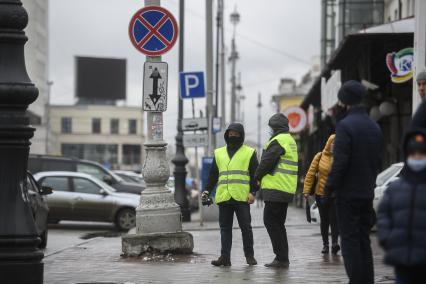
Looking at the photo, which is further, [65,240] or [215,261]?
[65,240]

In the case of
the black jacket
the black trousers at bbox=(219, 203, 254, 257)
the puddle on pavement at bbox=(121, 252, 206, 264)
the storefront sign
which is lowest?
the puddle on pavement at bbox=(121, 252, 206, 264)

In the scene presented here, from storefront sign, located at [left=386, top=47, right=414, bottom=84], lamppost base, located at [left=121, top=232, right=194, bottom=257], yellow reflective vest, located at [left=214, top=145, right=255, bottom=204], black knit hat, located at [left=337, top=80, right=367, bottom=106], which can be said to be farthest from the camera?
storefront sign, located at [left=386, top=47, right=414, bottom=84]

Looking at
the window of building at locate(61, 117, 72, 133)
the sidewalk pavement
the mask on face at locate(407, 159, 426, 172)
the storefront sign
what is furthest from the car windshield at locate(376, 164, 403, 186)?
the window of building at locate(61, 117, 72, 133)

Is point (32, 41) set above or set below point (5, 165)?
above

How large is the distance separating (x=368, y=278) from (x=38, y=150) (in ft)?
339

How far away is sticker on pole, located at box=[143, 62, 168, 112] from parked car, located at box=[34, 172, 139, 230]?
10.3 meters

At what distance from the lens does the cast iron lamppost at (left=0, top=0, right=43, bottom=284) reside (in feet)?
28.5

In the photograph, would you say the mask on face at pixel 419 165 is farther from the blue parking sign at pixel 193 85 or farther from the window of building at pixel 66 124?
the window of building at pixel 66 124

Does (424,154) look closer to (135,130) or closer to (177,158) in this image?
(177,158)

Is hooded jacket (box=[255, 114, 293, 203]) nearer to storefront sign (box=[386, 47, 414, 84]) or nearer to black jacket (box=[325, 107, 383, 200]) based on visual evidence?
black jacket (box=[325, 107, 383, 200])

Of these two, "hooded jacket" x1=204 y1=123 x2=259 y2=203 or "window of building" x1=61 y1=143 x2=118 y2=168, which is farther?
"window of building" x1=61 y1=143 x2=118 y2=168

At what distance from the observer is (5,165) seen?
8.79m

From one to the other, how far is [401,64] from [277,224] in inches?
426

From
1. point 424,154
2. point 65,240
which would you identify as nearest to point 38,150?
point 65,240
